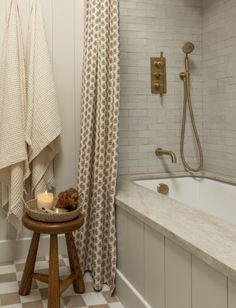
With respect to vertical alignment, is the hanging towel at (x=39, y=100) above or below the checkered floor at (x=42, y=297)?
above

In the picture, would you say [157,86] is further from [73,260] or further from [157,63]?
[73,260]

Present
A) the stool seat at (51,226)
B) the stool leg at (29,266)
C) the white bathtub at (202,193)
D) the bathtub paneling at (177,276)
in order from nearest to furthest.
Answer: the bathtub paneling at (177,276) → the stool seat at (51,226) → the stool leg at (29,266) → the white bathtub at (202,193)

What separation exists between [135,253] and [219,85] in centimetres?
131

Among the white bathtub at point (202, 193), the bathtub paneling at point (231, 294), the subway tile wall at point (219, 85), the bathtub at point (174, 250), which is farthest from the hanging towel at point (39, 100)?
the bathtub paneling at point (231, 294)

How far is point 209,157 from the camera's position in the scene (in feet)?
9.04

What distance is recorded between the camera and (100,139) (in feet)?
7.11

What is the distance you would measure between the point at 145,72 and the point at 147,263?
4.47 ft

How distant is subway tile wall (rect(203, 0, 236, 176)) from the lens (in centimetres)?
247

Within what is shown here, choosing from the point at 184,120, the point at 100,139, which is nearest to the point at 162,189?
the point at 184,120

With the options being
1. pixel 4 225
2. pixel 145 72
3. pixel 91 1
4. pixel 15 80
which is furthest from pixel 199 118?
pixel 4 225

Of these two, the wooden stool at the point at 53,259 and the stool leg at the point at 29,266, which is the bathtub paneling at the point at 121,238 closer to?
the wooden stool at the point at 53,259

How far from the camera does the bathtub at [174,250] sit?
123 centimetres

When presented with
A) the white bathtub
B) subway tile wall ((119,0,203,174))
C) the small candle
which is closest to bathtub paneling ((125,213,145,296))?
the small candle

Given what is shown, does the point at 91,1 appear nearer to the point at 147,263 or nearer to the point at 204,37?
the point at 204,37
